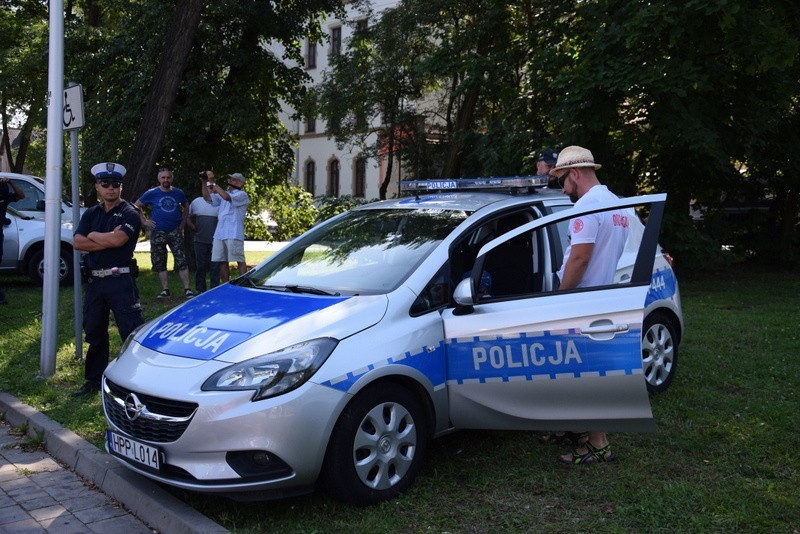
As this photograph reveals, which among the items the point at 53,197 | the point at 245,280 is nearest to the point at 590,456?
the point at 245,280

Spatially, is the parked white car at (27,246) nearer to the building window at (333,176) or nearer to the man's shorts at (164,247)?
the man's shorts at (164,247)

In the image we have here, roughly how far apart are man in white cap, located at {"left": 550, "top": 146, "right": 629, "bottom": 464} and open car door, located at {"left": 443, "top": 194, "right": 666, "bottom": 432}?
0.56 feet

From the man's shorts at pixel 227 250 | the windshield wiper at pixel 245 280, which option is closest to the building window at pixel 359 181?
the man's shorts at pixel 227 250

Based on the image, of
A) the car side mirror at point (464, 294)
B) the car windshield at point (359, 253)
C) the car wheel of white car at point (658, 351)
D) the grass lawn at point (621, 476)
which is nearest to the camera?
the grass lawn at point (621, 476)

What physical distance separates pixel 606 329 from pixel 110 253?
3908 mm

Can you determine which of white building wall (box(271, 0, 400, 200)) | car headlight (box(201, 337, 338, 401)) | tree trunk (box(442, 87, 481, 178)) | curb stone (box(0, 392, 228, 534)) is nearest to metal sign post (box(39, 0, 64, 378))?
curb stone (box(0, 392, 228, 534))

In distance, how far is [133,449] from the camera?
14.4 feet

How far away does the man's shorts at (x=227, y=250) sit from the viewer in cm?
1150

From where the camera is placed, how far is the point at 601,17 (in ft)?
44.3

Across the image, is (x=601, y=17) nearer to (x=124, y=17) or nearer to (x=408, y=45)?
(x=408, y=45)

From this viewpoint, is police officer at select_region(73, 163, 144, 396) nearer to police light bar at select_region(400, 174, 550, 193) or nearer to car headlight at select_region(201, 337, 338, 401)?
police light bar at select_region(400, 174, 550, 193)

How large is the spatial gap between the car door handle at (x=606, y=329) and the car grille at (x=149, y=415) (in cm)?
207

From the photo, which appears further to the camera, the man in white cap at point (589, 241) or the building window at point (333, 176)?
the building window at point (333, 176)

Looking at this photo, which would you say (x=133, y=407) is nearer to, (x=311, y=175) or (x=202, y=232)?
(x=202, y=232)
